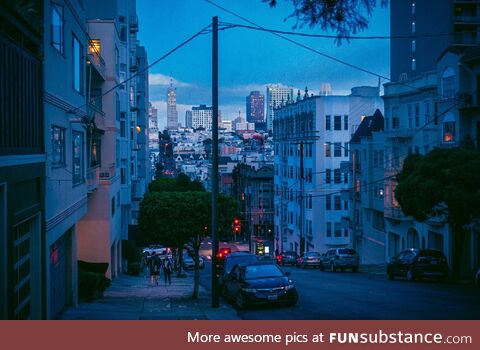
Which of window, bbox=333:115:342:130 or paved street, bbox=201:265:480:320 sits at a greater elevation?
window, bbox=333:115:342:130

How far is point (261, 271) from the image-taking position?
20.7 m

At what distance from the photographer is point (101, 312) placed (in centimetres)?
1867

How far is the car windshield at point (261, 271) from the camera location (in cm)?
2041

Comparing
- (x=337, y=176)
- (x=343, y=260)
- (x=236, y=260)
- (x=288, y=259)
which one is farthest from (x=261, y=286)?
(x=337, y=176)

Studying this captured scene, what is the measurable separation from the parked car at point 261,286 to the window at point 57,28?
8.54m

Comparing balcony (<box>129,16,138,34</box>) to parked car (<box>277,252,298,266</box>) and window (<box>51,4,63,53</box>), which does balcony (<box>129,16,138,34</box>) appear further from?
window (<box>51,4,63,53</box>)

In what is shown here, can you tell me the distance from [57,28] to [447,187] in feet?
52.7

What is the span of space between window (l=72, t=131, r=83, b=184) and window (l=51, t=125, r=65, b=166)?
2187 mm

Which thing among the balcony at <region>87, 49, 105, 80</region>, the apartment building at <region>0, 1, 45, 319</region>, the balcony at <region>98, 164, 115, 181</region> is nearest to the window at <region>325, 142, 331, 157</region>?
the balcony at <region>98, 164, 115, 181</region>

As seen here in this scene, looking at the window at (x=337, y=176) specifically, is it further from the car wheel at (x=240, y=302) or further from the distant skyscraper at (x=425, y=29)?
the car wheel at (x=240, y=302)

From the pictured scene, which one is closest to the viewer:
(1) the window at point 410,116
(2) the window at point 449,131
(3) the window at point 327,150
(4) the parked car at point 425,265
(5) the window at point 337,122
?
(4) the parked car at point 425,265

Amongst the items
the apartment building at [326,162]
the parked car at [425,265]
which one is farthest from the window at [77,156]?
the apartment building at [326,162]

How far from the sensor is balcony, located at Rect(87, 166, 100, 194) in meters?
28.6

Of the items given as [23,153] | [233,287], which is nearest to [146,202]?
[233,287]
